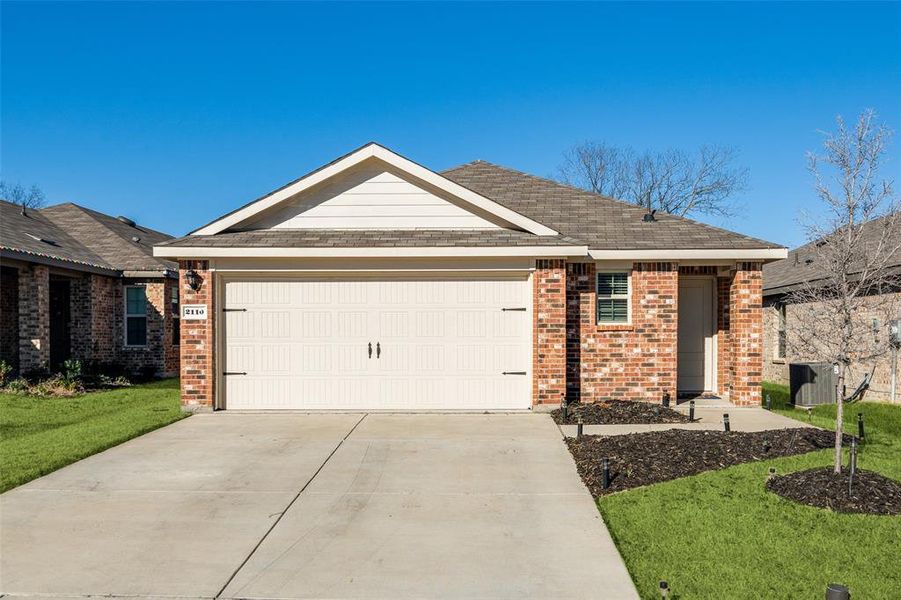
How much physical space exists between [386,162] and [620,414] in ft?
19.8

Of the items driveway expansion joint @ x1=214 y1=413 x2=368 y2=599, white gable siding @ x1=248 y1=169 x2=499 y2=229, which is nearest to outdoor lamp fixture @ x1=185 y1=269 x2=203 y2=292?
white gable siding @ x1=248 y1=169 x2=499 y2=229

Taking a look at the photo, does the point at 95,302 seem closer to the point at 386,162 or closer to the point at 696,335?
the point at 386,162

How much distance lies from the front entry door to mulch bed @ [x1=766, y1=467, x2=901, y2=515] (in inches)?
711

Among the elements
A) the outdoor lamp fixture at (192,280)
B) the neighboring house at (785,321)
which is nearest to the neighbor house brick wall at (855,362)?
the neighboring house at (785,321)

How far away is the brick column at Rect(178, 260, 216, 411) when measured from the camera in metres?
11.1

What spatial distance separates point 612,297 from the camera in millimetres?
11961

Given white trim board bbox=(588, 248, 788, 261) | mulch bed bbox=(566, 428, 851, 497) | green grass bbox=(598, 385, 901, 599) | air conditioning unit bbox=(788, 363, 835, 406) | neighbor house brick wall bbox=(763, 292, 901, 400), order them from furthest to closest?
air conditioning unit bbox=(788, 363, 835, 406), white trim board bbox=(588, 248, 788, 261), neighbor house brick wall bbox=(763, 292, 901, 400), mulch bed bbox=(566, 428, 851, 497), green grass bbox=(598, 385, 901, 599)

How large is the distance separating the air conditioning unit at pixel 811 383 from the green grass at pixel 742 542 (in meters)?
6.17

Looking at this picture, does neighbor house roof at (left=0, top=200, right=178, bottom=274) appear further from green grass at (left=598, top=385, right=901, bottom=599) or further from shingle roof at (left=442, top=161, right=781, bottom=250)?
green grass at (left=598, top=385, right=901, bottom=599)

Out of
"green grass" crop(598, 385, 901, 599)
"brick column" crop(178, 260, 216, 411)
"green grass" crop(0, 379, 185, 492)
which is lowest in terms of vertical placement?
"green grass" crop(0, 379, 185, 492)

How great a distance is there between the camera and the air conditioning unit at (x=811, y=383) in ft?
42.3

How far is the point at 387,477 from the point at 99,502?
2.91 meters

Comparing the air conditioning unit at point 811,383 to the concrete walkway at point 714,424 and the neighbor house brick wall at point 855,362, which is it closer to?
the neighbor house brick wall at point 855,362

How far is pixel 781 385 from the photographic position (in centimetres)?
1803
